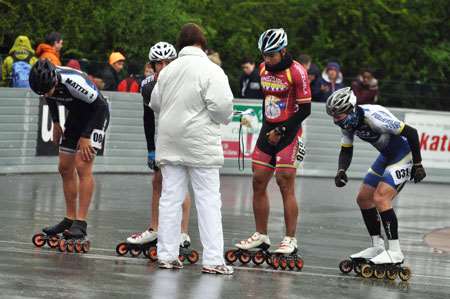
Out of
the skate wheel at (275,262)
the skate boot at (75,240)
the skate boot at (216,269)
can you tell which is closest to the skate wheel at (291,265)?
the skate wheel at (275,262)

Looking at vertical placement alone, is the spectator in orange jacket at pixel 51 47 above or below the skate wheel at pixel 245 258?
above

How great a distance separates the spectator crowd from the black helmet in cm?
646

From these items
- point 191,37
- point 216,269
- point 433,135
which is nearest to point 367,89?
point 433,135

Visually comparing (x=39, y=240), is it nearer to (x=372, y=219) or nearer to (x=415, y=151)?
(x=372, y=219)

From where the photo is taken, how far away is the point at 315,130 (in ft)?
81.0

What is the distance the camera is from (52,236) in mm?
12516

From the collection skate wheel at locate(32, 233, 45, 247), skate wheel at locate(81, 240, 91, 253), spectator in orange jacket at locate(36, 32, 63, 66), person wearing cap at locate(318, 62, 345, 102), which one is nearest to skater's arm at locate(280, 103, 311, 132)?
skate wheel at locate(81, 240, 91, 253)

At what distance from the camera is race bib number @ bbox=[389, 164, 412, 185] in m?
12.2

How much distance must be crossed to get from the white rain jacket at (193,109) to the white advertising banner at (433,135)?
47.7 feet

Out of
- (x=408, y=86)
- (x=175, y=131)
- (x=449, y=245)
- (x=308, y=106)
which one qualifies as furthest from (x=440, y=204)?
(x=175, y=131)

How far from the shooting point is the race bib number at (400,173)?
12219 mm

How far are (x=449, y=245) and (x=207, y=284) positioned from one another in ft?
19.0

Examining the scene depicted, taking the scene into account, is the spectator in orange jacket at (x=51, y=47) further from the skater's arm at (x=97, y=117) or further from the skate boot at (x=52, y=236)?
the skate boot at (x=52, y=236)

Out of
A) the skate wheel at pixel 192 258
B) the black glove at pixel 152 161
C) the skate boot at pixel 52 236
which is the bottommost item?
the skate wheel at pixel 192 258
